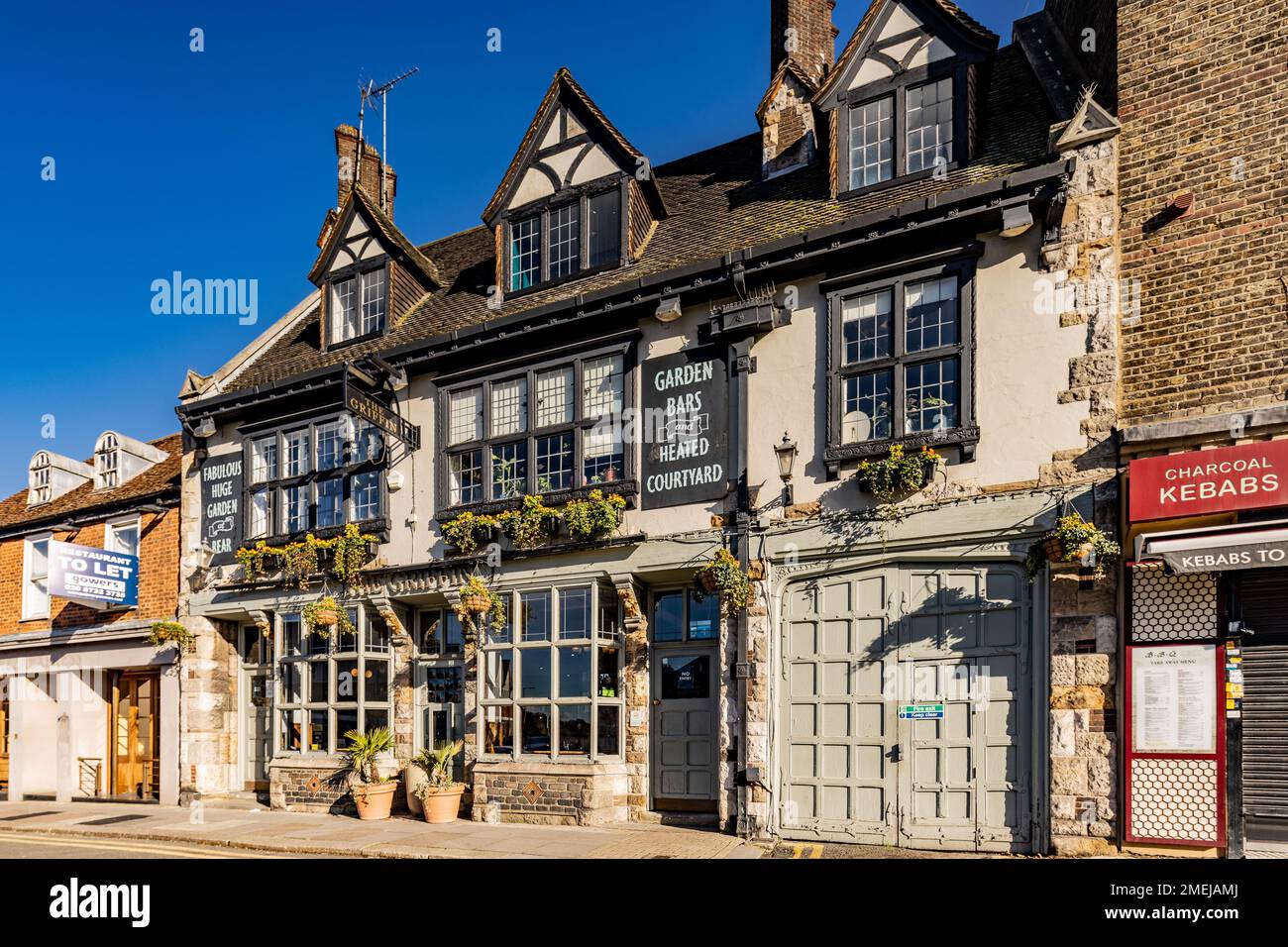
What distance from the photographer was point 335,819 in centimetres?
1493

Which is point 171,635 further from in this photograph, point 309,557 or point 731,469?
point 731,469

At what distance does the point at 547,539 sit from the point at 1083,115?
8.59 m

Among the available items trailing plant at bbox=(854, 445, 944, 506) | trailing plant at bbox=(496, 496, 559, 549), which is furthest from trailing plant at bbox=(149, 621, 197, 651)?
trailing plant at bbox=(854, 445, 944, 506)

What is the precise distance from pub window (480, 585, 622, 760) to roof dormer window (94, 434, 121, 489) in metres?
10.7

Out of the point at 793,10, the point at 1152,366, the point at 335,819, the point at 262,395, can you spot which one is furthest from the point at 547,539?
the point at 793,10

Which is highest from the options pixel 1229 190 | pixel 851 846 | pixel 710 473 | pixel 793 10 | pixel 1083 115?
pixel 793 10

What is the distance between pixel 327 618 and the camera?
1585cm

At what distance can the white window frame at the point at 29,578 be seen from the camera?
20.5 m

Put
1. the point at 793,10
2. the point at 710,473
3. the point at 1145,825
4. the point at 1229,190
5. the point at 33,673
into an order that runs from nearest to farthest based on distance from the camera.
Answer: the point at 1145,825 → the point at 1229,190 → the point at 710,473 → the point at 793,10 → the point at 33,673

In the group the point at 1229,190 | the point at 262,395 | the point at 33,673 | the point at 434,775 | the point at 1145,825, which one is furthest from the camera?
the point at 33,673

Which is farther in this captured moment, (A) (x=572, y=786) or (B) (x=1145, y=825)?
(A) (x=572, y=786)

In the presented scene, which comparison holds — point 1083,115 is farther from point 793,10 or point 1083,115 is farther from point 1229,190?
point 793,10

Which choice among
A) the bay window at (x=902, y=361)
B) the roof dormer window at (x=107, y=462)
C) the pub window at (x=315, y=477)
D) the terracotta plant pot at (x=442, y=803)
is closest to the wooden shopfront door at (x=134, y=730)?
the roof dormer window at (x=107, y=462)

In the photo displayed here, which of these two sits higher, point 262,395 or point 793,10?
point 793,10
